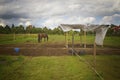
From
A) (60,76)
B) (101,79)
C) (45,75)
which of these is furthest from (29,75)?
(101,79)

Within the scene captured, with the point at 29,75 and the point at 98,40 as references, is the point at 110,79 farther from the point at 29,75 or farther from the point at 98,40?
the point at 98,40

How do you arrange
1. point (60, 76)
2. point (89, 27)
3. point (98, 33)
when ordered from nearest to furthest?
1. point (60, 76)
2. point (89, 27)
3. point (98, 33)

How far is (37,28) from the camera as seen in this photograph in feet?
247

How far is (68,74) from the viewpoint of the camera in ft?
22.0

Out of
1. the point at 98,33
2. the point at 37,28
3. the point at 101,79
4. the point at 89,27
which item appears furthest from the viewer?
the point at 37,28

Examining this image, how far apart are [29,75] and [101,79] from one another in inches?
112

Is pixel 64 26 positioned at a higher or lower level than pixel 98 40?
higher

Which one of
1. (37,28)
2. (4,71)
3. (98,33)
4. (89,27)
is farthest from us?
(37,28)

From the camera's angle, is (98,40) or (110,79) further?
(98,40)

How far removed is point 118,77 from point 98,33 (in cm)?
1076

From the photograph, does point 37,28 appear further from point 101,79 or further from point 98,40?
point 101,79

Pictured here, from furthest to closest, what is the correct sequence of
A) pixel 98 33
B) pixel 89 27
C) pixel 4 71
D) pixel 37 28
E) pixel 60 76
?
pixel 37 28
pixel 98 33
pixel 89 27
pixel 4 71
pixel 60 76

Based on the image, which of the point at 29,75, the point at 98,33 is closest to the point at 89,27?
the point at 98,33

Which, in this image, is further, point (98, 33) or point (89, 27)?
point (98, 33)
